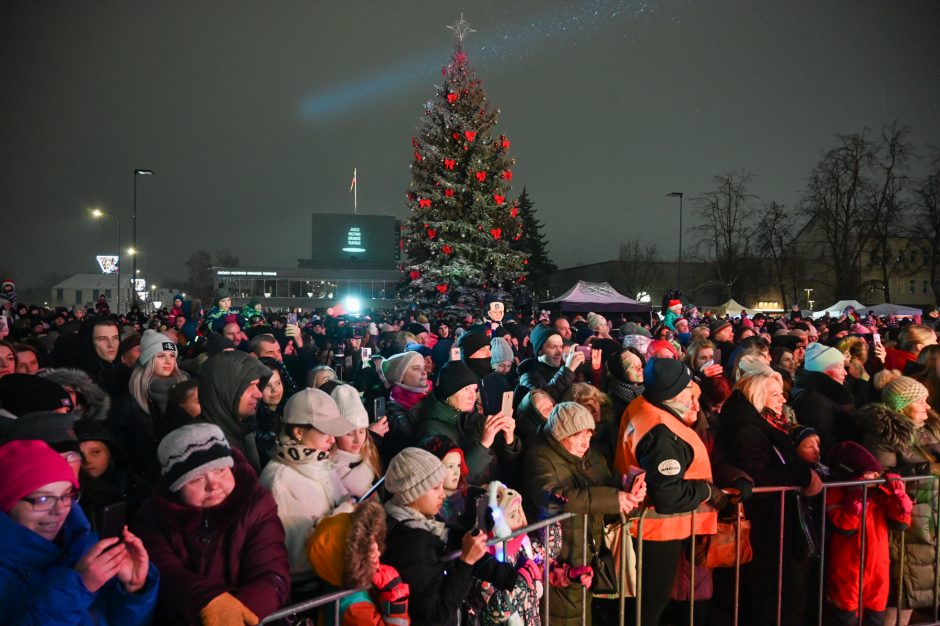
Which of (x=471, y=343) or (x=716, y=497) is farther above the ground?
(x=471, y=343)

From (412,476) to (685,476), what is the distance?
1.92 metres

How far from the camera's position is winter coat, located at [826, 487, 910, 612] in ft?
13.8

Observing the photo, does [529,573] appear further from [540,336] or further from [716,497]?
[540,336]

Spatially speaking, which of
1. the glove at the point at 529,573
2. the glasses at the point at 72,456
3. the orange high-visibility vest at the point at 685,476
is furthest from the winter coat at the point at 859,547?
the glasses at the point at 72,456

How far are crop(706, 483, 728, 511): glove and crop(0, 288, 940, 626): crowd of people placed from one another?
0.02m

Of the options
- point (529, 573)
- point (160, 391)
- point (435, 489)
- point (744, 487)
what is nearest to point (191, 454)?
point (435, 489)

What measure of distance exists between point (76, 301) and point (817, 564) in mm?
136303

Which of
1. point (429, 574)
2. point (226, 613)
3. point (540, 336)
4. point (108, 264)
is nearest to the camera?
point (226, 613)

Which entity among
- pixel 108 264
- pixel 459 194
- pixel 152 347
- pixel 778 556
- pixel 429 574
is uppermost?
pixel 459 194

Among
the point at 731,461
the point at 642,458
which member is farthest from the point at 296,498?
the point at 731,461

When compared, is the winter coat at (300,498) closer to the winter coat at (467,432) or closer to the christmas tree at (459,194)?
the winter coat at (467,432)

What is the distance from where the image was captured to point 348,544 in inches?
103

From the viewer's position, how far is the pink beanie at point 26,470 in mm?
2162

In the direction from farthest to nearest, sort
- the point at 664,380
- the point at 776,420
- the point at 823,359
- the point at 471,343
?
the point at 471,343 < the point at 823,359 < the point at 776,420 < the point at 664,380
